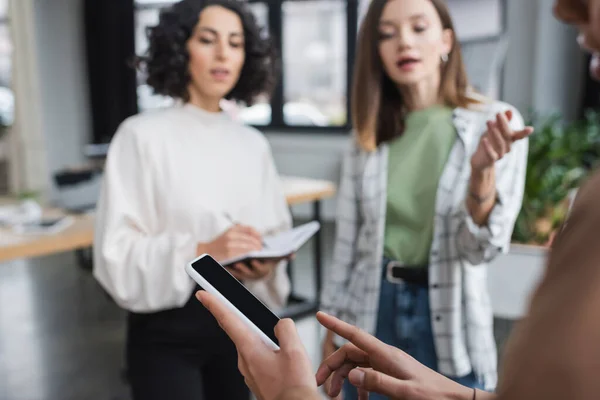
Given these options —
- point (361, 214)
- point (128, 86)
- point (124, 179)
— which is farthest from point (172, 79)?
point (128, 86)

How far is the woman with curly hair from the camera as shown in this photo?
4.47ft

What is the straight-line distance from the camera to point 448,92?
1.45 metres

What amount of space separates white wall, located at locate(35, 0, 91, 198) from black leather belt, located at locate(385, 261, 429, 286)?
5.94 metres

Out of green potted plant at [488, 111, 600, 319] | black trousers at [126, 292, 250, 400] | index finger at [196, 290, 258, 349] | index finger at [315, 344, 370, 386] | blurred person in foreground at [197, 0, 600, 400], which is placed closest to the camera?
blurred person in foreground at [197, 0, 600, 400]

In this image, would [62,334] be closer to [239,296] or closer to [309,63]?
[239,296]

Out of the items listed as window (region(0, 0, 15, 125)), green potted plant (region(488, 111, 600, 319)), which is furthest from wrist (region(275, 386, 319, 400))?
window (region(0, 0, 15, 125))

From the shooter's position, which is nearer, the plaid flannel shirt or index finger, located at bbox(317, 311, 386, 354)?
index finger, located at bbox(317, 311, 386, 354)

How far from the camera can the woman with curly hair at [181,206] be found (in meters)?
1.36

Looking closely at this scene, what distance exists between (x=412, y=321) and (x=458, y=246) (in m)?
0.21

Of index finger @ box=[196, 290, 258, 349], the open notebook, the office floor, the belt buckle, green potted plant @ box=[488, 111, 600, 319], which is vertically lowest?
the office floor


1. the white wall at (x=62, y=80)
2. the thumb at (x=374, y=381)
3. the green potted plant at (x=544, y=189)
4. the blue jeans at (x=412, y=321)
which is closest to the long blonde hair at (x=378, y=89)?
the blue jeans at (x=412, y=321)

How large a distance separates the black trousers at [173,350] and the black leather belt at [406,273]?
42 cm

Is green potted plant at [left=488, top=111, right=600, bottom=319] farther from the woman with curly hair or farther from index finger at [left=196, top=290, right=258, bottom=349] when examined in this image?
index finger at [left=196, top=290, right=258, bottom=349]

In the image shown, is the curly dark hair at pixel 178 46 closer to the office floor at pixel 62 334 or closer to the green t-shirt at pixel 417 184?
the green t-shirt at pixel 417 184
